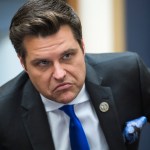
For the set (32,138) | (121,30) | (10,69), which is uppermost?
(121,30)

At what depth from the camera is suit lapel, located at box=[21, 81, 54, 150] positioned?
1.21m

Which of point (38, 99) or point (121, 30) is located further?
point (121, 30)

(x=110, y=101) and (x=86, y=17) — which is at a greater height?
(x=86, y=17)

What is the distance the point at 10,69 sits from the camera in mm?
2451

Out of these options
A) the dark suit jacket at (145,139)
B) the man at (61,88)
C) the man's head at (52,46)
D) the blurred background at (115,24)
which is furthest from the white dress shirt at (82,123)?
the dark suit jacket at (145,139)

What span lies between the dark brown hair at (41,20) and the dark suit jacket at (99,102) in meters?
0.18

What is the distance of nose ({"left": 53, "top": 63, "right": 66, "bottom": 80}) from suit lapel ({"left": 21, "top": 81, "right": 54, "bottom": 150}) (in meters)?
0.21

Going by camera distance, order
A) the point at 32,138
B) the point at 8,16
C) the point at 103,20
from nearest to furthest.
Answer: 1. the point at 32,138
2. the point at 103,20
3. the point at 8,16

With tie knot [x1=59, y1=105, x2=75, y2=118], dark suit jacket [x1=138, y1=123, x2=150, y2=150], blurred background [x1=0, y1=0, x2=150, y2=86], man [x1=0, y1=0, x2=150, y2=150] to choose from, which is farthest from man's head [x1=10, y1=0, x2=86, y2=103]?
dark suit jacket [x1=138, y1=123, x2=150, y2=150]

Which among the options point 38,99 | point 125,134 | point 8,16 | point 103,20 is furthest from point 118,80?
point 8,16

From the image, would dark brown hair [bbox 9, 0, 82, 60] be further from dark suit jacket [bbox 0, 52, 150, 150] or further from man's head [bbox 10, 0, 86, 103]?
dark suit jacket [bbox 0, 52, 150, 150]

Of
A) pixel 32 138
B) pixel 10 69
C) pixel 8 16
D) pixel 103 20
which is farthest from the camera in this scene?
pixel 10 69

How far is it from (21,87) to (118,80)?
35 centimetres

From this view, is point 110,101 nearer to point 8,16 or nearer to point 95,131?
point 95,131
